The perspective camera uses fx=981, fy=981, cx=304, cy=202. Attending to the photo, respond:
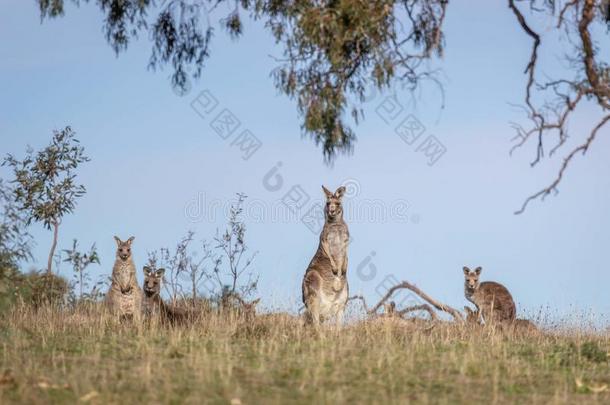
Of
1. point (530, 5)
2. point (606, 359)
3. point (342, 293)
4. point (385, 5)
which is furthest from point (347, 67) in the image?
point (606, 359)

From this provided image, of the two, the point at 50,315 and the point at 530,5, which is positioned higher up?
the point at 530,5

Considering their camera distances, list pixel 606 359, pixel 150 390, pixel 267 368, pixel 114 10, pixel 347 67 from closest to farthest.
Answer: pixel 150 390, pixel 267 368, pixel 606 359, pixel 347 67, pixel 114 10

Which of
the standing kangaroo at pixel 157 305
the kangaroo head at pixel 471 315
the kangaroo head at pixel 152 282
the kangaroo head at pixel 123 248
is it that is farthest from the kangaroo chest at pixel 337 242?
the kangaroo head at pixel 123 248

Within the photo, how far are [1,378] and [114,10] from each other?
9799 millimetres

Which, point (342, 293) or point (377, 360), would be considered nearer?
point (377, 360)

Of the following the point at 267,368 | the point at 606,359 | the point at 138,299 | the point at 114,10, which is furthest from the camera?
the point at 138,299

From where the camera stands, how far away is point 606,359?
16.0m

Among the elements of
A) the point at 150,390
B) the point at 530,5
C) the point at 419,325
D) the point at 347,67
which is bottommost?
the point at 150,390

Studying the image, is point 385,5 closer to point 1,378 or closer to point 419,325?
point 419,325

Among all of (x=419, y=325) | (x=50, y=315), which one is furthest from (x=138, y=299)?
(x=419, y=325)

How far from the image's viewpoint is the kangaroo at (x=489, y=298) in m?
21.3

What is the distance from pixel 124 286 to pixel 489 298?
8225mm

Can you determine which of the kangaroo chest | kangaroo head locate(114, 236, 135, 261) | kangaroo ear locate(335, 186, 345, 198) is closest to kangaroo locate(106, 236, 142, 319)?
kangaroo head locate(114, 236, 135, 261)

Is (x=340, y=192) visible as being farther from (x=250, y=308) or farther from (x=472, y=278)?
(x=472, y=278)
